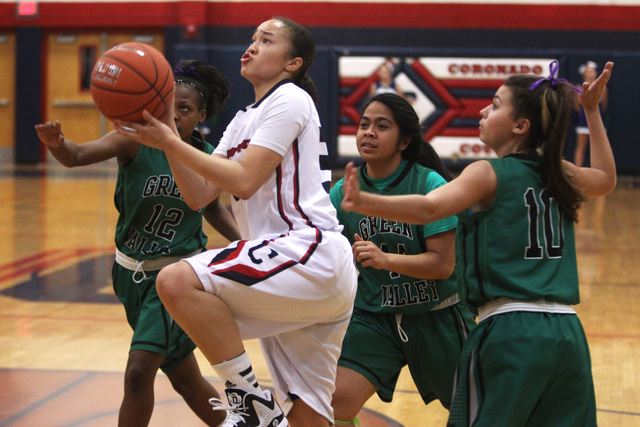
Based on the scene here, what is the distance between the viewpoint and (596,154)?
2846mm

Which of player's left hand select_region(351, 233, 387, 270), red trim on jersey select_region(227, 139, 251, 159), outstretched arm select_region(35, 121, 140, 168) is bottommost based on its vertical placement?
player's left hand select_region(351, 233, 387, 270)

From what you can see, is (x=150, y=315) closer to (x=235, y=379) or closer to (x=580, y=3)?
(x=235, y=379)

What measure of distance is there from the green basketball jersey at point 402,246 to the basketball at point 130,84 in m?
0.99

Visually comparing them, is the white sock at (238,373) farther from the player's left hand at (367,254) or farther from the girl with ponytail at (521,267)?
the girl with ponytail at (521,267)

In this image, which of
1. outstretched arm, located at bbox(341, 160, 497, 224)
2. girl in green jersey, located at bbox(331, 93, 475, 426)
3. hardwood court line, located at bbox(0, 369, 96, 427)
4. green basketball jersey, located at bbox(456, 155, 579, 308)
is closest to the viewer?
outstretched arm, located at bbox(341, 160, 497, 224)

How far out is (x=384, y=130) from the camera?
323 cm

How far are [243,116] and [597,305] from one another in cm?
431

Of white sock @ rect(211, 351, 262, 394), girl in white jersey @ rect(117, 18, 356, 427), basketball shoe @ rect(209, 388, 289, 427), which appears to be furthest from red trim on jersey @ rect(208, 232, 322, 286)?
basketball shoe @ rect(209, 388, 289, 427)

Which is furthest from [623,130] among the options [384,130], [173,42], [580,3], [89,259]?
[384,130]

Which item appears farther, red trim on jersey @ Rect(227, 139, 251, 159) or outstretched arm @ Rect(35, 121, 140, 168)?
outstretched arm @ Rect(35, 121, 140, 168)

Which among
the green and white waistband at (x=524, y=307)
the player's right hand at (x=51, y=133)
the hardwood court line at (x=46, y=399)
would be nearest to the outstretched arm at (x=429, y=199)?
the green and white waistband at (x=524, y=307)

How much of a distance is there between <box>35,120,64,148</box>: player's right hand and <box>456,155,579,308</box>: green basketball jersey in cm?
171

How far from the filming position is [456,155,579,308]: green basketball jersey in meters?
2.46

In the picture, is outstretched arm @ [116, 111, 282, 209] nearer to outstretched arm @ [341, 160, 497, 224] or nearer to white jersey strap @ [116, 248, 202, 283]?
outstretched arm @ [341, 160, 497, 224]
